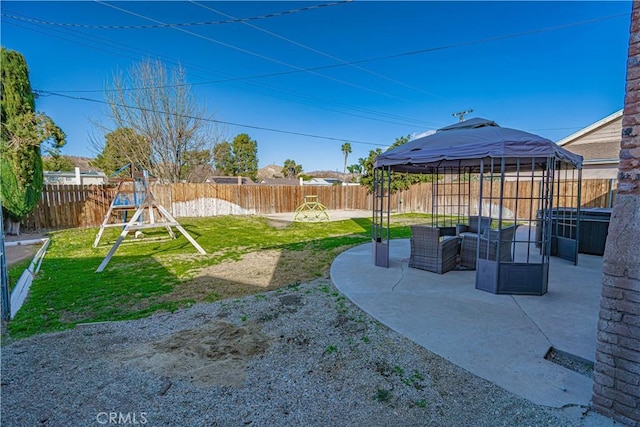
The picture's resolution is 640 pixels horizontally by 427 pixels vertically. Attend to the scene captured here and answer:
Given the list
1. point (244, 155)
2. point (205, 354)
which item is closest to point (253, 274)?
point (205, 354)

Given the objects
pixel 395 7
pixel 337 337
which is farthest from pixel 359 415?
pixel 395 7

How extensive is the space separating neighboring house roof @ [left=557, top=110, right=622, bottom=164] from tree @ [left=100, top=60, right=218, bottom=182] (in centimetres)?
1789

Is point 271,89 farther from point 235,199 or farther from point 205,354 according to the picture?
point 205,354

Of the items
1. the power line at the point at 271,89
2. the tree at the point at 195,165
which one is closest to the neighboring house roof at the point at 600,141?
the power line at the point at 271,89

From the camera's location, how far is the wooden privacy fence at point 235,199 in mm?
10820

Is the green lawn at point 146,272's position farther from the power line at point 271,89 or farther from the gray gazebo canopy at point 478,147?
the power line at point 271,89

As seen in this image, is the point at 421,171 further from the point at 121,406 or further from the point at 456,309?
the point at 121,406

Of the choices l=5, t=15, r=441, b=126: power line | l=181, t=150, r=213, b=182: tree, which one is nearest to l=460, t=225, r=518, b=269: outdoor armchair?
l=5, t=15, r=441, b=126: power line

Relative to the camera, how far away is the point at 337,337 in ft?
9.80

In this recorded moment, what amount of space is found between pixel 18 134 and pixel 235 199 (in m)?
8.61

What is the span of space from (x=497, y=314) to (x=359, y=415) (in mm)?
2386

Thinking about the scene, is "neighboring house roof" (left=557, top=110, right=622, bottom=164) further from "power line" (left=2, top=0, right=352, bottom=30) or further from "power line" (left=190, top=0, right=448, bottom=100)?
"power line" (left=2, top=0, right=352, bottom=30)

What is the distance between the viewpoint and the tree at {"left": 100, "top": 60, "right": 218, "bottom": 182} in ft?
49.9

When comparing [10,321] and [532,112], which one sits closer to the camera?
[10,321]
